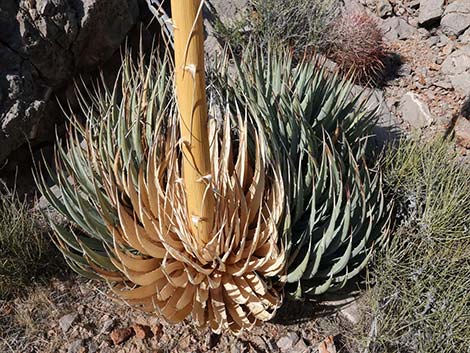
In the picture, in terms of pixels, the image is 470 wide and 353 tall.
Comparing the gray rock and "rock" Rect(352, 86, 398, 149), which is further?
"rock" Rect(352, 86, 398, 149)

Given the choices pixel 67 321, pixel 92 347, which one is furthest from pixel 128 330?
pixel 67 321

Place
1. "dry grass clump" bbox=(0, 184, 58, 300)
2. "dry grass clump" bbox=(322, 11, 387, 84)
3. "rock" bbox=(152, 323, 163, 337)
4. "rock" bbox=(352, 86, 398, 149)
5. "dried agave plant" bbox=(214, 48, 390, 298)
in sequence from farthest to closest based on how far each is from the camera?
"dry grass clump" bbox=(322, 11, 387, 84), "rock" bbox=(352, 86, 398, 149), "dry grass clump" bbox=(0, 184, 58, 300), "rock" bbox=(152, 323, 163, 337), "dried agave plant" bbox=(214, 48, 390, 298)

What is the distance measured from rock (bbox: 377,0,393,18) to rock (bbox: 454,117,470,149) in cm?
165

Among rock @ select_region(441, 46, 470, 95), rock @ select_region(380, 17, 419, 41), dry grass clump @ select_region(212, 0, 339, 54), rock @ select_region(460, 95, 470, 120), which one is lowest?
rock @ select_region(460, 95, 470, 120)

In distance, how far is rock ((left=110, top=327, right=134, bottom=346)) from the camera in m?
2.19

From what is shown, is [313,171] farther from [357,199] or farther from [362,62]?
[362,62]

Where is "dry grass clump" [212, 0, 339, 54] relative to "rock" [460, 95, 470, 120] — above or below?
above

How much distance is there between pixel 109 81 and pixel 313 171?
5.86 ft

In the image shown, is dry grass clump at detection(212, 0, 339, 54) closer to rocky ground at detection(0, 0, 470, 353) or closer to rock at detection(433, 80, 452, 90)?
rock at detection(433, 80, 452, 90)

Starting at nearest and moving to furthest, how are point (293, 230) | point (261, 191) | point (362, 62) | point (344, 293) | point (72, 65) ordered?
1. point (261, 191)
2. point (293, 230)
3. point (344, 293)
4. point (72, 65)
5. point (362, 62)

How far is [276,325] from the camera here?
7.44 feet

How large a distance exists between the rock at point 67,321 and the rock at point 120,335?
20cm

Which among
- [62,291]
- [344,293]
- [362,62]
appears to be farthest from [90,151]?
[362,62]

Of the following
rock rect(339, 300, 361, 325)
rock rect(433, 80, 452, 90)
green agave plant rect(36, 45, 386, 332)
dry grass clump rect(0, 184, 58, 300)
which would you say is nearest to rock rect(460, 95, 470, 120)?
rock rect(433, 80, 452, 90)
